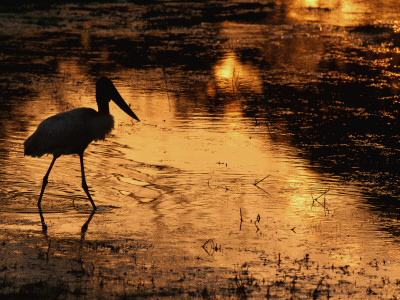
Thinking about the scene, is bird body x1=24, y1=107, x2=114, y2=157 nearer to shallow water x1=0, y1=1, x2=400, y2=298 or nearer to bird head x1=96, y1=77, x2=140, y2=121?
bird head x1=96, y1=77, x2=140, y2=121

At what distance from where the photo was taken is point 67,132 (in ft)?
28.9

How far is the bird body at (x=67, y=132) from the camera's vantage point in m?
8.84

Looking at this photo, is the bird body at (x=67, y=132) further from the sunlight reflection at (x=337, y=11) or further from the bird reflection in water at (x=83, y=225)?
the sunlight reflection at (x=337, y=11)

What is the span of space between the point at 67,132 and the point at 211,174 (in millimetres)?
1899

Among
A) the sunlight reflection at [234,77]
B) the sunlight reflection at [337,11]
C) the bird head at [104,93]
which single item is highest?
the bird head at [104,93]

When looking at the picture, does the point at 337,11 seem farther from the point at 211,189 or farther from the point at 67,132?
the point at 67,132

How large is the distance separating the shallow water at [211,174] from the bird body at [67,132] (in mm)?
510

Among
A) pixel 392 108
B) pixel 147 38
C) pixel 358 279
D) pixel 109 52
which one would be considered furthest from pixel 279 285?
pixel 147 38

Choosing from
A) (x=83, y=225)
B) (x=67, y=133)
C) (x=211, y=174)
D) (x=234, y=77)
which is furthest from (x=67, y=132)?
(x=234, y=77)

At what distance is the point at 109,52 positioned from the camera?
1997cm

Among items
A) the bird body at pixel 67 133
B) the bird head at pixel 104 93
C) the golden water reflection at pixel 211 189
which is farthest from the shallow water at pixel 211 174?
the bird head at pixel 104 93

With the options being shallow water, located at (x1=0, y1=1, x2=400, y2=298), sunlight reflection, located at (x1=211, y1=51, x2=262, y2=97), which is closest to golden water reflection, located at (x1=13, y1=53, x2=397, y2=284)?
shallow water, located at (x1=0, y1=1, x2=400, y2=298)

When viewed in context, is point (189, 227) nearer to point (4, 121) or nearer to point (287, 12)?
point (4, 121)

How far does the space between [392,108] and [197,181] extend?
554 cm
